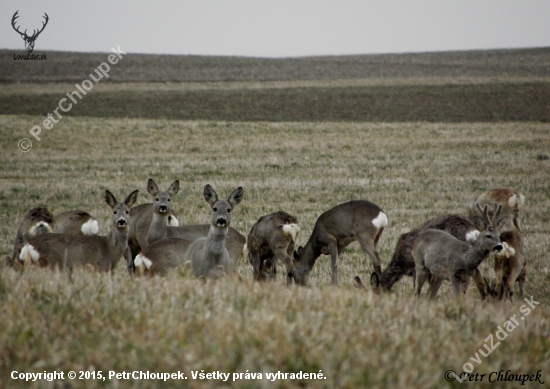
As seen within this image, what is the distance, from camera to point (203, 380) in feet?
12.3

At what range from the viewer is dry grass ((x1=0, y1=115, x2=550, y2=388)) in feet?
13.0

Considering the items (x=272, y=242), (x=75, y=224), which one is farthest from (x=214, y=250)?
(x=75, y=224)

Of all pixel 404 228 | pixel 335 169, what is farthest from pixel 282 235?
pixel 335 169

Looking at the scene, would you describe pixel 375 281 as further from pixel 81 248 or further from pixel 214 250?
pixel 81 248

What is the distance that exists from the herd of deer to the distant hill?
6071cm

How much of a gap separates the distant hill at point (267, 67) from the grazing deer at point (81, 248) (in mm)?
61492

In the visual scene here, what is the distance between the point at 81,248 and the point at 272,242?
3226mm

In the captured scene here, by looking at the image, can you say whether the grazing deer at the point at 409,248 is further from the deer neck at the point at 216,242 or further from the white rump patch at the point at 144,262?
the white rump patch at the point at 144,262

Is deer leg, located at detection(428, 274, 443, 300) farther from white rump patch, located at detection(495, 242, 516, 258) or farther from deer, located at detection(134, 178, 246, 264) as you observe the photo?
deer, located at detection(134, 178, 246, 264)

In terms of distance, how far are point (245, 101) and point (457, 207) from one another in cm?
4120

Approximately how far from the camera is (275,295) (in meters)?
5.38

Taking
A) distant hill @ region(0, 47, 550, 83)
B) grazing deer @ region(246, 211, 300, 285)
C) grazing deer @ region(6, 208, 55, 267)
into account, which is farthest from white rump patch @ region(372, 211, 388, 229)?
distant hill @ region(0, 47, 550, 83)

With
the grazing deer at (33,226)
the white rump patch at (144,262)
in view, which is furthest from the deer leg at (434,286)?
the grazing deer at (33,226)

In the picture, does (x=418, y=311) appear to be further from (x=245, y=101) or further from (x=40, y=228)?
(x=245, y=101)
